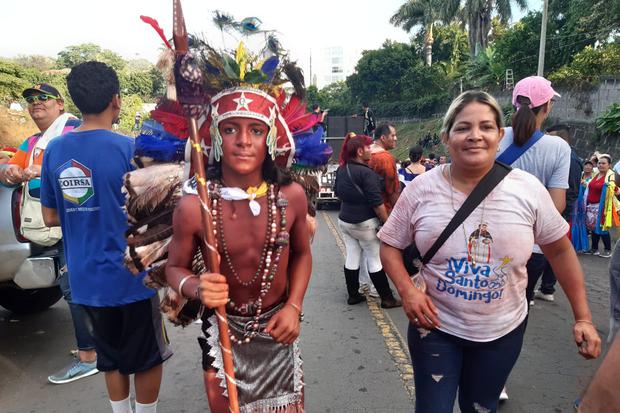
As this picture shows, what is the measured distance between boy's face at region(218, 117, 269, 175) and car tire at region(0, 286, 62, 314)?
374 cm

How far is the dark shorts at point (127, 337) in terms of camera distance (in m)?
2.48

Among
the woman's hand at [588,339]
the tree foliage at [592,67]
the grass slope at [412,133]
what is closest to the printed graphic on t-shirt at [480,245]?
the woman's hand at [588,339]

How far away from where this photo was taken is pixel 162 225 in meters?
2.12

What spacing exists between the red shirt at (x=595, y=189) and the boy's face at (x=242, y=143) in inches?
312

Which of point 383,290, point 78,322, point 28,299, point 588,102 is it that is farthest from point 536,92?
point 588,102

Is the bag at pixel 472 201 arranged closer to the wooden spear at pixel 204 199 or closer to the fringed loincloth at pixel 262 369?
the fringed loincloth at pixel 262 369

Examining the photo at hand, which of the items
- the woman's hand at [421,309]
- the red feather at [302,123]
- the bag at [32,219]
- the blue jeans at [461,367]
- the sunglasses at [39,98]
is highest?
the sunglasses at [39,98]

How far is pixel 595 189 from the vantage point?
26.0ft

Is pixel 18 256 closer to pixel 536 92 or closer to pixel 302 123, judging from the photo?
pixel 302 123

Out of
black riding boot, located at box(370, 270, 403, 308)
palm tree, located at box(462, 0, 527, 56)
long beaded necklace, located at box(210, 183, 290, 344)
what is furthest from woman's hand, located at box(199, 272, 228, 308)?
palm tree, located at box(462, 0, 527, 56)

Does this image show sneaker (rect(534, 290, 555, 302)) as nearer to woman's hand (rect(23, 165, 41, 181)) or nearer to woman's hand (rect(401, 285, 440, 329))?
woman's hand (rect(401, 285, 440, 329))

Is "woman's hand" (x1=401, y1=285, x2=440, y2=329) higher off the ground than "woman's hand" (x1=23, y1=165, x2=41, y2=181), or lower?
lower

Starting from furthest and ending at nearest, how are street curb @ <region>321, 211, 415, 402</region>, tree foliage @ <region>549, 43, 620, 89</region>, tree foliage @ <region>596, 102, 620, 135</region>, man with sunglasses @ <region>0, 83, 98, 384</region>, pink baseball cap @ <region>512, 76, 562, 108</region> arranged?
tree foliage @ <region>549, 43, 620, 89</region> → tree foliage @ <region>596, 102, 620, 135</region> → street curb @ <region>321, 211, 415, 402</region> → man with sunglasses @ <region>0, 83, 98, 384</region> → pink baseball cap @ <region>512, 76, 562, 108</region>

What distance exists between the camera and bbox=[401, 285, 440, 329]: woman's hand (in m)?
1.97
